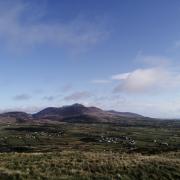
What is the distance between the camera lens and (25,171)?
1187 inches

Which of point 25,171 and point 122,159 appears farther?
point 122,159

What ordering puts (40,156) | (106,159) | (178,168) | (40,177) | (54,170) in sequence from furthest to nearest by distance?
(40,156)
(106,159)
(178,168)
(54,170)
(40,177)

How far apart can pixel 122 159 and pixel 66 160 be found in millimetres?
6198

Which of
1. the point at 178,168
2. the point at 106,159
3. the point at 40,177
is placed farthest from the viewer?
the point at 106,159

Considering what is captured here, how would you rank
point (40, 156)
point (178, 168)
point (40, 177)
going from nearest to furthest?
point (40, 177), point (178, 168), point (40, 156)

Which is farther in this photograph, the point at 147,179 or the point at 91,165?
the point at 91,165

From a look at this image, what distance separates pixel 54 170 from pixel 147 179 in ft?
27.8

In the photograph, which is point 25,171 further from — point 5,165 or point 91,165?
point 91,165

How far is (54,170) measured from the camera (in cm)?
3092

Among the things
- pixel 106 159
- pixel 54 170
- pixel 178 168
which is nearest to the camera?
pixel 54 170

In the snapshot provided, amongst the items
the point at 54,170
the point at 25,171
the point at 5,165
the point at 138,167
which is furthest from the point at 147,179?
the point at 5,165

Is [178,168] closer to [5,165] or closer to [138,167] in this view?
[138,167]

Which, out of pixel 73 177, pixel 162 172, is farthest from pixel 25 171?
pixel 162 172

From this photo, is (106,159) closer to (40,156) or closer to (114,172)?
(114,172)
